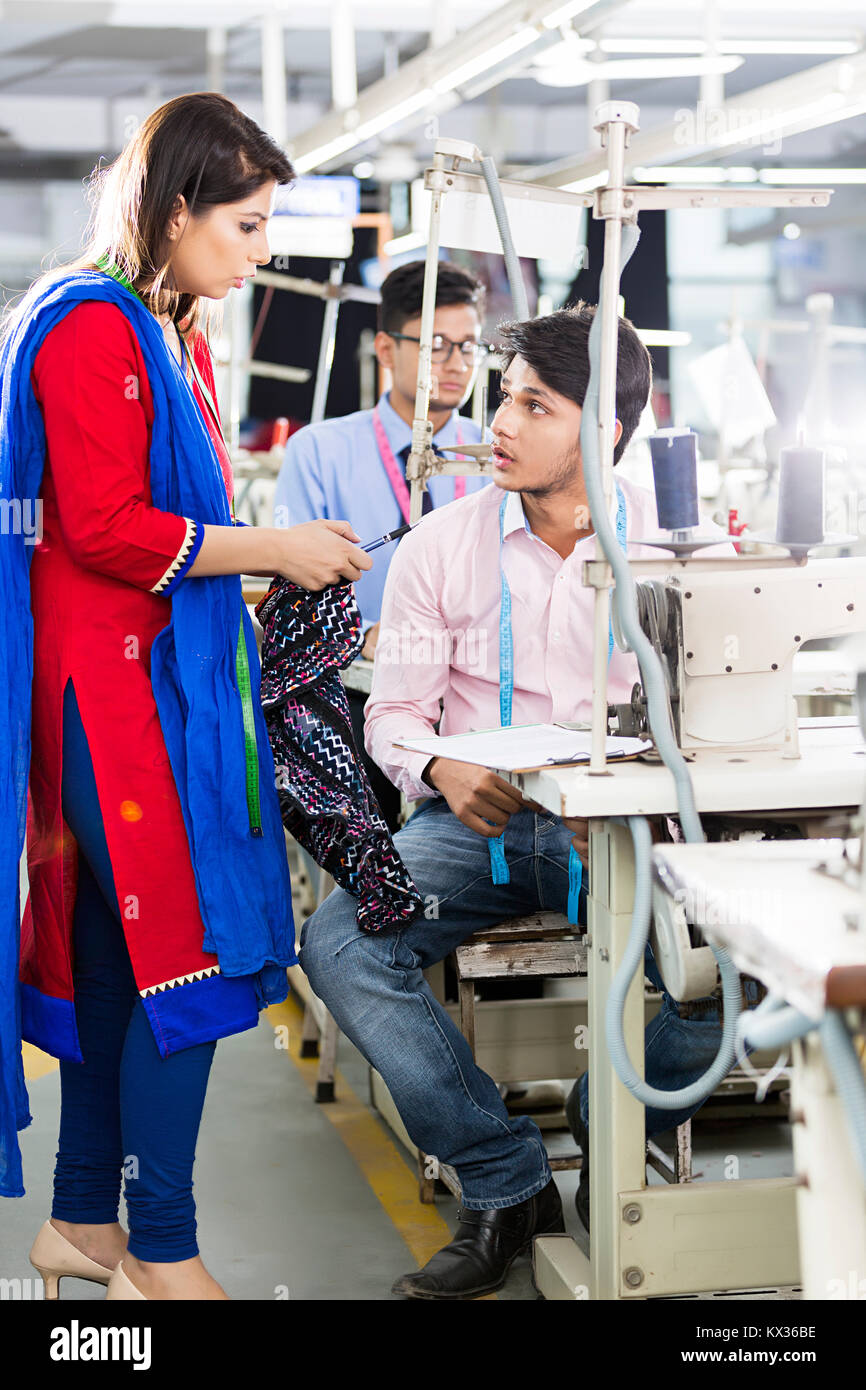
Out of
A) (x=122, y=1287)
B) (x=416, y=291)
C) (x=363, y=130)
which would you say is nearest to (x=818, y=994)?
(x=122, y=1287)

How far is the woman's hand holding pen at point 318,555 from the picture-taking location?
69.9 inches

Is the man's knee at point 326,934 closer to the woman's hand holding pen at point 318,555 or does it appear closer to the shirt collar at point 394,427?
the woman's hand holding pen at point 318,555

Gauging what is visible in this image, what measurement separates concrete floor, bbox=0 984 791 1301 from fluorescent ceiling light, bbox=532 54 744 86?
328 cm

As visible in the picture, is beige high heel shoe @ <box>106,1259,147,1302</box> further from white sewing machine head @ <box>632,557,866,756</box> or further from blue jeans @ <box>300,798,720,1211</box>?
white sewing machine head @ <box>632,557,866,756</box>

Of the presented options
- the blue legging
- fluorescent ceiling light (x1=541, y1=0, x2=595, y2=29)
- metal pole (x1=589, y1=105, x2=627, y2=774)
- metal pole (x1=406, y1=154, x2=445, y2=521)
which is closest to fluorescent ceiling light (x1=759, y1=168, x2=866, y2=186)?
fluorescent ceiling light (x1=541, y1=0, x2=595, y2=29)

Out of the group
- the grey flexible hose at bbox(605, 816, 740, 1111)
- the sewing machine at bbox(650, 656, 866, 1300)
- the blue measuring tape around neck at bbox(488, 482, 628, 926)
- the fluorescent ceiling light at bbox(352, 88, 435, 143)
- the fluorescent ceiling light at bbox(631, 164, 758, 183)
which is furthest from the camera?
the fluorescent ceiling light at bbox(631, 164, 758, 183)

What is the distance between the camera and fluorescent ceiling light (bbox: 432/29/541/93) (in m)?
3.73

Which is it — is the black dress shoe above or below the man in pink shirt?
below

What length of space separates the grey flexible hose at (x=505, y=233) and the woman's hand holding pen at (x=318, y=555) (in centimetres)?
71

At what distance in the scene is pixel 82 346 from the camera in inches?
63.2

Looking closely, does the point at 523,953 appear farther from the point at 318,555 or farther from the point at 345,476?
the point at 345,476

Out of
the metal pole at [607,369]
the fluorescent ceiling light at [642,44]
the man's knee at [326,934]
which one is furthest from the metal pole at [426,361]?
the fluorescent ceiling light at [642,44]
